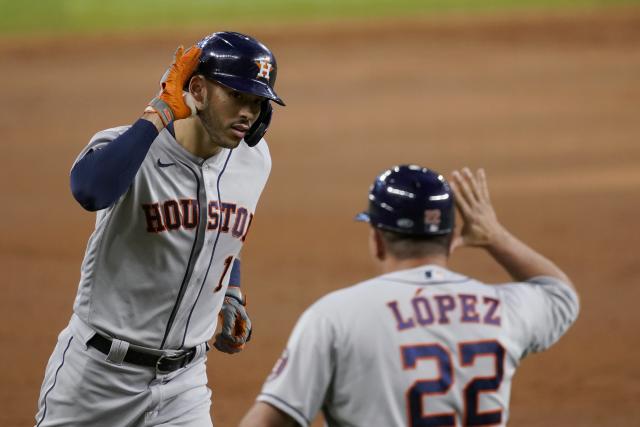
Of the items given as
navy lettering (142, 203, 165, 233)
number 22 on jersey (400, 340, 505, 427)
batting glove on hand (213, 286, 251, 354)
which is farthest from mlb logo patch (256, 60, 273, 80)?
number 22 on jersey (400, 340, 505, 427)

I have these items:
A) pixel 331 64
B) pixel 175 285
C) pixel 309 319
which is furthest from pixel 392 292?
pixel 331 64

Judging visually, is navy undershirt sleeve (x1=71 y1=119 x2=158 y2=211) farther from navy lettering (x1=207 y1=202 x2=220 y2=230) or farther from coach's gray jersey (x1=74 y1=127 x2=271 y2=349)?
navy lettering (x1=207 y1=202 x2=220 y2=230)

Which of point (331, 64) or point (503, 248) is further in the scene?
point (331, 64)

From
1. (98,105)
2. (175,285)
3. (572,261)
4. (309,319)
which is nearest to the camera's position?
(309,319)

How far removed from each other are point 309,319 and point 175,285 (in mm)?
1294

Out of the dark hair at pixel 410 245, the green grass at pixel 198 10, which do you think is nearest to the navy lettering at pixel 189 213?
the dark hair at pixel 410 245

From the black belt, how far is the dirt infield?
2.73 m

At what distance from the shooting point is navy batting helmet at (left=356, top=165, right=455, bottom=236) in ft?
10.8

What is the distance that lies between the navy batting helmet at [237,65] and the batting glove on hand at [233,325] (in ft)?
3.34

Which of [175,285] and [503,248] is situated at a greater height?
[503,248]

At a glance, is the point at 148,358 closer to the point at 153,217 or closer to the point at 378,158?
the point at 153,217

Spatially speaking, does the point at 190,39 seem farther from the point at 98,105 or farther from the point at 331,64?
the point at 98,105

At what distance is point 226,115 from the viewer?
4289mm

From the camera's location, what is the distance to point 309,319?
10.3 ft
